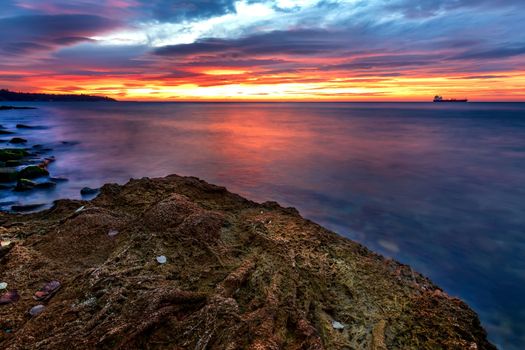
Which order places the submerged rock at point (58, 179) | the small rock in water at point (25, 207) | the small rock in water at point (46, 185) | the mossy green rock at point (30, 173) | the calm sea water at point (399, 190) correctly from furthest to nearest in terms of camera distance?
the submerged rock at point (58, 179) → the mossy green rock at point (30, 173) → the small rock in water at point (46, 185) → the small rock in water at point (25, 207) → the calm sea water at point (399, 190)

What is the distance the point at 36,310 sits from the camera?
4285mm

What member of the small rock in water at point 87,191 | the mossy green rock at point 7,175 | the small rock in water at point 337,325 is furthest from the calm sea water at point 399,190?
the small rock in water at point 337,325

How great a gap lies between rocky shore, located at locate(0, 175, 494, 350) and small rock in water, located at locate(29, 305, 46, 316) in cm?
2

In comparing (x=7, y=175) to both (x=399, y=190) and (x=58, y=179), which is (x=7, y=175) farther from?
(x=399, y=190)

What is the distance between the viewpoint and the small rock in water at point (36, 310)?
13.9 ft

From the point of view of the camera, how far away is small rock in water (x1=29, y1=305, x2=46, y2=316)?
422 cm

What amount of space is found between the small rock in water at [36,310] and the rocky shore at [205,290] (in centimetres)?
2

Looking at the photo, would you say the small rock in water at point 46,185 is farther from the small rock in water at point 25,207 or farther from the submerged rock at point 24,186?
the small rock in water at point 25,207

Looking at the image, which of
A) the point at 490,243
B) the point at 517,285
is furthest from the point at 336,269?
the point at 490,243

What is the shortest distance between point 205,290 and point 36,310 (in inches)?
Result: 88.2

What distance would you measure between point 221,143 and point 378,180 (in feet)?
58.0

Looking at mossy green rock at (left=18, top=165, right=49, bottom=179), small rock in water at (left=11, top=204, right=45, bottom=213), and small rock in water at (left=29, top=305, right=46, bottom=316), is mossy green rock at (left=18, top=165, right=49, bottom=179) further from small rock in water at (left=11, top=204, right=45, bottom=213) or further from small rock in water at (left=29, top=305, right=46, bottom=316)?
small rock in water at (left=29, top=305, right=46, bottom=316)

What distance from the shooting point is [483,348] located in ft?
14.4

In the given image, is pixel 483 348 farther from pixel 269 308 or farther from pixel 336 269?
pixel 269 308
